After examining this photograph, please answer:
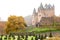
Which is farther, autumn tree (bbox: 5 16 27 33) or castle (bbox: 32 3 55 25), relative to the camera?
castle (bbox: 32 3 55 25)

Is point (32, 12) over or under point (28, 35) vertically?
over

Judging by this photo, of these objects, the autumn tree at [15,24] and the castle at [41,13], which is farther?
the castle at [41,13]

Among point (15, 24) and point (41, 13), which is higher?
point (41, 13)

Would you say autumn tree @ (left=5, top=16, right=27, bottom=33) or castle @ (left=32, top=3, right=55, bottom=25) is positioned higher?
castle @ (left=32, top=3, right=55, bottom=25)

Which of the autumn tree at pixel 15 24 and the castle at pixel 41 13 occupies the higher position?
the castle at pixel 41 13

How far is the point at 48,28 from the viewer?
1013 cm

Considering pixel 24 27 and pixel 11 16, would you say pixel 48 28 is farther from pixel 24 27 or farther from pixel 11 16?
pixel 11 16

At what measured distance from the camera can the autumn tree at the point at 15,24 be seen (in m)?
10.4

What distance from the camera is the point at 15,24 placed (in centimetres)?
1059

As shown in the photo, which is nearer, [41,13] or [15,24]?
[15,24]

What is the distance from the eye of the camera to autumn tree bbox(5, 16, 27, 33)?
34.1 feet

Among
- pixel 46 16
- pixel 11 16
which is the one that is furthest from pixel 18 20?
pixel 46 16

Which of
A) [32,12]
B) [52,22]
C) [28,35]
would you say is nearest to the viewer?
[28,35]

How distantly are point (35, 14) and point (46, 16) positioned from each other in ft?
2.20
